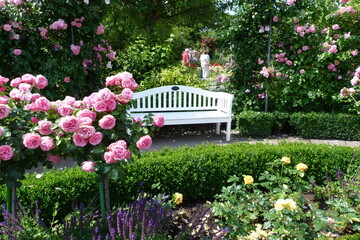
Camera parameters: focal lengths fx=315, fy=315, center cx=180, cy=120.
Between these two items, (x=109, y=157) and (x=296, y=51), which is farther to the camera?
(x=296, y=51)

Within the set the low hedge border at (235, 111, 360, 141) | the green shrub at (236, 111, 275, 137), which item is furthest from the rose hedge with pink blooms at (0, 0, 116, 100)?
the low hedge border at (235, 111, 360, 141)

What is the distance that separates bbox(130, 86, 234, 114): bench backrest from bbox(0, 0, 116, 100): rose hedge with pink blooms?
3.14ft

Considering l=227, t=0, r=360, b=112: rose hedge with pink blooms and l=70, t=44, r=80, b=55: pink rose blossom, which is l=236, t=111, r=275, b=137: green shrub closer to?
l=227, t=0, r=360, b=112: rose hedge with pink blooms

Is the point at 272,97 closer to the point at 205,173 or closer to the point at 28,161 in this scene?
the point at 205,173

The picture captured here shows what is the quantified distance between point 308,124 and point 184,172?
3.63 metres

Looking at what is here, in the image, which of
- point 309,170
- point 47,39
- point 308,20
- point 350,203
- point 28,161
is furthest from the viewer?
point 308,20

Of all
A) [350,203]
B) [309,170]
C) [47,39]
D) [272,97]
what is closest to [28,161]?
[350,203]

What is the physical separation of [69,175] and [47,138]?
109 cm

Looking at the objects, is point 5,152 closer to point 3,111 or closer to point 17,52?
point 3,111

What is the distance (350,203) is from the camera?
270 centimetres

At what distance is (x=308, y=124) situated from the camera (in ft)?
19.0

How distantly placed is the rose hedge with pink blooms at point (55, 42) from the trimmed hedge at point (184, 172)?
2108mm

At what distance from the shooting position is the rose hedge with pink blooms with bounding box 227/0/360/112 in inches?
232

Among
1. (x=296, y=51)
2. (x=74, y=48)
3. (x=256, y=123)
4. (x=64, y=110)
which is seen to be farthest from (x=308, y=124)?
(x=64, y=110)
